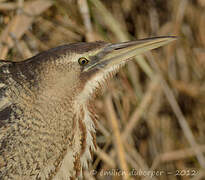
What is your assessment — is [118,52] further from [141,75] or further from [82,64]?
[141,75]

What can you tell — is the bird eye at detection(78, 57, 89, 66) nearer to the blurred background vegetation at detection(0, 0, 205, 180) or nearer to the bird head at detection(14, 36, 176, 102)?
the bird head at detection(14, 36, 176, 102)

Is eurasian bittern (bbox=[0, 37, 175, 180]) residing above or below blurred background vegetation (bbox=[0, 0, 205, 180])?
below

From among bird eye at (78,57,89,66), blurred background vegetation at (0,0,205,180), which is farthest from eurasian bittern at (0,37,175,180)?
blurred background vegetation at (0,0,205,180)

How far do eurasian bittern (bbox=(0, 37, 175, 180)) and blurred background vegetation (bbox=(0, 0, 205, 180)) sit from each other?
0.51 m

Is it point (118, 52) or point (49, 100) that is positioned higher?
point (118, 52)

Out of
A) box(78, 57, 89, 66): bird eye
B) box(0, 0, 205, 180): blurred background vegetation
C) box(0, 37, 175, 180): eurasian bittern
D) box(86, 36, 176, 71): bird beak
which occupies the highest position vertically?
box(0, 0, 205, 180): blurred background vegetation

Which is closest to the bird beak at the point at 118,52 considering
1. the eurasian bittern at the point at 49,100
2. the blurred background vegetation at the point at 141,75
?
the eurasian bittern at the point at 49,100

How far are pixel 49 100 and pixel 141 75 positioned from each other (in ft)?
3.57

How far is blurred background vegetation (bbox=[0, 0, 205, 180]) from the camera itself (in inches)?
65.2

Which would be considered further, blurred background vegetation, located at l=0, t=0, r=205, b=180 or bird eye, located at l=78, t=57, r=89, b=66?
blurred background vegetation, located at l=0, t=0, r=205, b=180

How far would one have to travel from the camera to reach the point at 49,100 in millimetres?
1035

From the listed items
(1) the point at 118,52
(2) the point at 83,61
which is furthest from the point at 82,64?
(1) the point at 118,52

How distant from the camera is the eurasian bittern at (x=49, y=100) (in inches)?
40.3

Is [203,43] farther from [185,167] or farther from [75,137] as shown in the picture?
[75,137]
